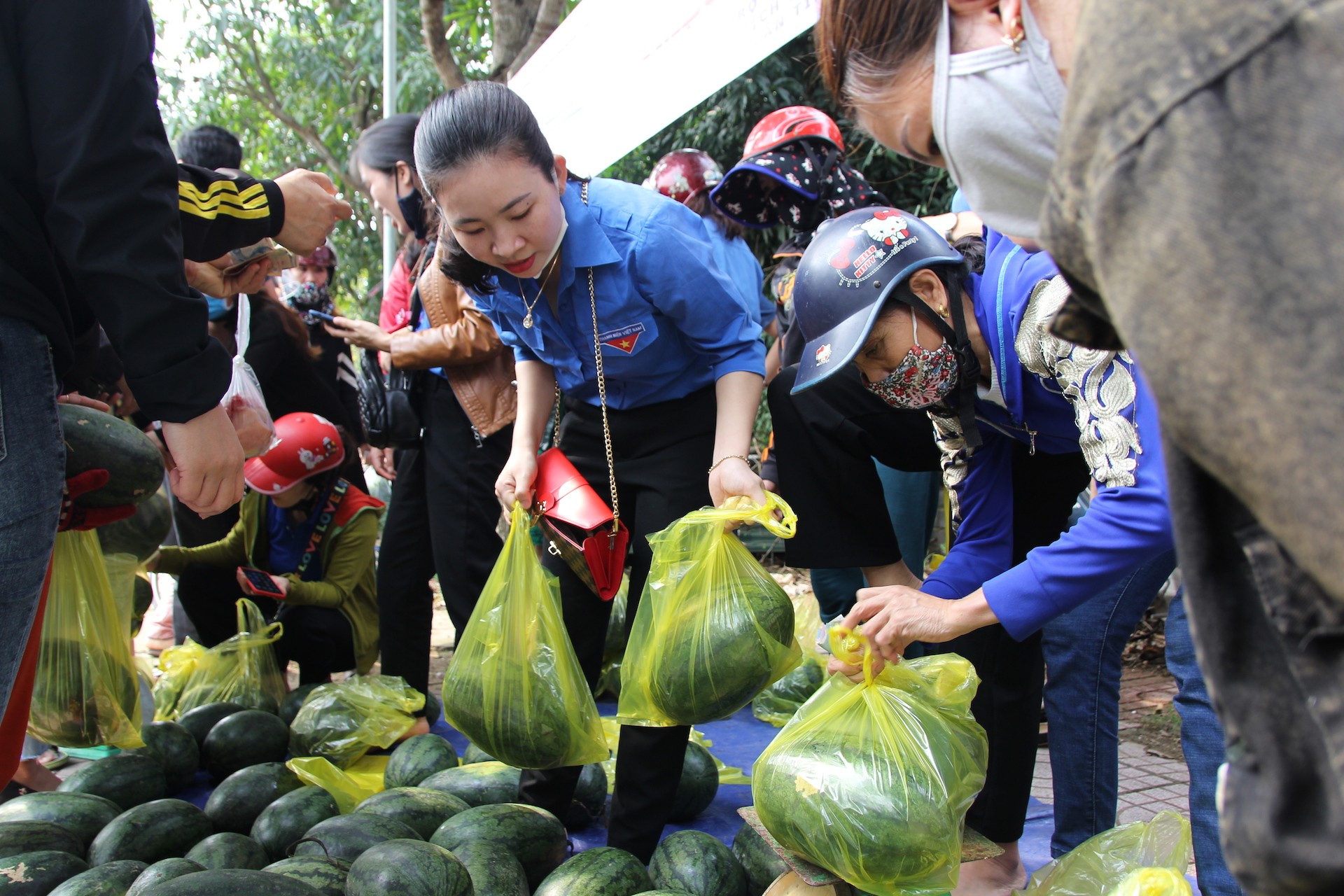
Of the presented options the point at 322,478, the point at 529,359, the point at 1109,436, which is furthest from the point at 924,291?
the point at 322,478

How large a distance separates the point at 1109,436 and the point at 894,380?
1.57 ft

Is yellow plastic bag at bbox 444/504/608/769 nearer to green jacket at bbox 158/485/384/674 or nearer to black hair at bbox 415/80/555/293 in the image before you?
black hair at bbox 415/80/555/293

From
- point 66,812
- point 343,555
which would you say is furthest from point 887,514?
point 343,555

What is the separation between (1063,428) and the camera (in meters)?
2.12

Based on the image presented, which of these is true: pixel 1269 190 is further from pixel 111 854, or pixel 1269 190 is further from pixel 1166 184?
pixel 111 854

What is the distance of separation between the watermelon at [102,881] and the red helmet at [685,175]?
3.00 metres

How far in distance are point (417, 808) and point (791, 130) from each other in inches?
107

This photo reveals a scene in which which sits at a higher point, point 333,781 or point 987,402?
point 987,402

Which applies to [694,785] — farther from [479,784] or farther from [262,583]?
[262,583]

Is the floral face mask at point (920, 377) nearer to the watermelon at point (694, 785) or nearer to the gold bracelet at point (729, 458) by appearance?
the gold bracelet at point (729, 458)

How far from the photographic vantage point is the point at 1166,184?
0.56 metres

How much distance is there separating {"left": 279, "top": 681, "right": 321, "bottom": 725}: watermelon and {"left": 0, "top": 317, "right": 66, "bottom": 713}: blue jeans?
2095mm

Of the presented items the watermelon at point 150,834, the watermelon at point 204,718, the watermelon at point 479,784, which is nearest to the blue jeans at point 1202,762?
the watermelon at point 479,784

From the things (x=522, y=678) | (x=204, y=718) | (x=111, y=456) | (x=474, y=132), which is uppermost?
(x=474, y=132)
